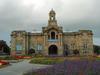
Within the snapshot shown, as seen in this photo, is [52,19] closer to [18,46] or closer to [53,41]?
[53,41]

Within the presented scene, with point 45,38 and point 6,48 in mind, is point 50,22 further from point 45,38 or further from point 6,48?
point 6,48

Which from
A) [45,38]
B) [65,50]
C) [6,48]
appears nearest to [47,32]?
[45,38]

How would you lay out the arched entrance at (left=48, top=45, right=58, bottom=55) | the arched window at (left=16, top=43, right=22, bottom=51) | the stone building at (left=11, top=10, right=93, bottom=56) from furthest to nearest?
1. the arched entrance at (left=48, top=45, right=58, bottom=55)
2. the arched window at (left=16, top=43, right=22, bottom=51)
3. the stone building at (left=11, top=10, right=93, bottom=56)

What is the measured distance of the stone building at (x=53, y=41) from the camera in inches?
3634

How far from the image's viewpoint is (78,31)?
9394 cm

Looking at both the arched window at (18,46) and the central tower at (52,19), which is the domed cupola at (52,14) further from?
the arched window at (18,46)

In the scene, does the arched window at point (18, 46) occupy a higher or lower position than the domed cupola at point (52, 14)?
lower

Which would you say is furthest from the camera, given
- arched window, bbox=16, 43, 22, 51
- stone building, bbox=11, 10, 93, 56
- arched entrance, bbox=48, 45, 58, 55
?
arched entrance, bbox=48, 45, 58, 55

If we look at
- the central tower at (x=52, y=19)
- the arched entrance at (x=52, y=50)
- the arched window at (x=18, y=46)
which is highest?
the central tower at (x=52, y=19)

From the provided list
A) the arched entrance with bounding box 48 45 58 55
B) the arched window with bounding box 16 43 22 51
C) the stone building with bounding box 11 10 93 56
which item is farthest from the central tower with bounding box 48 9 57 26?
the arched window with bounding box 16 43 22 51

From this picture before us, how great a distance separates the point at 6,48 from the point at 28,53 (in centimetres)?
3759

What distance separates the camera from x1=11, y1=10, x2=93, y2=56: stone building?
92.3 meters

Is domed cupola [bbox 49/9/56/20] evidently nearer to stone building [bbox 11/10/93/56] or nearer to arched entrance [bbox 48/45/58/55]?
stone building [bbox 11/10/93/56]

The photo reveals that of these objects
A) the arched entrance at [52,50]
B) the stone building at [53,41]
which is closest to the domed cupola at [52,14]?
the stone building at [53,41]
